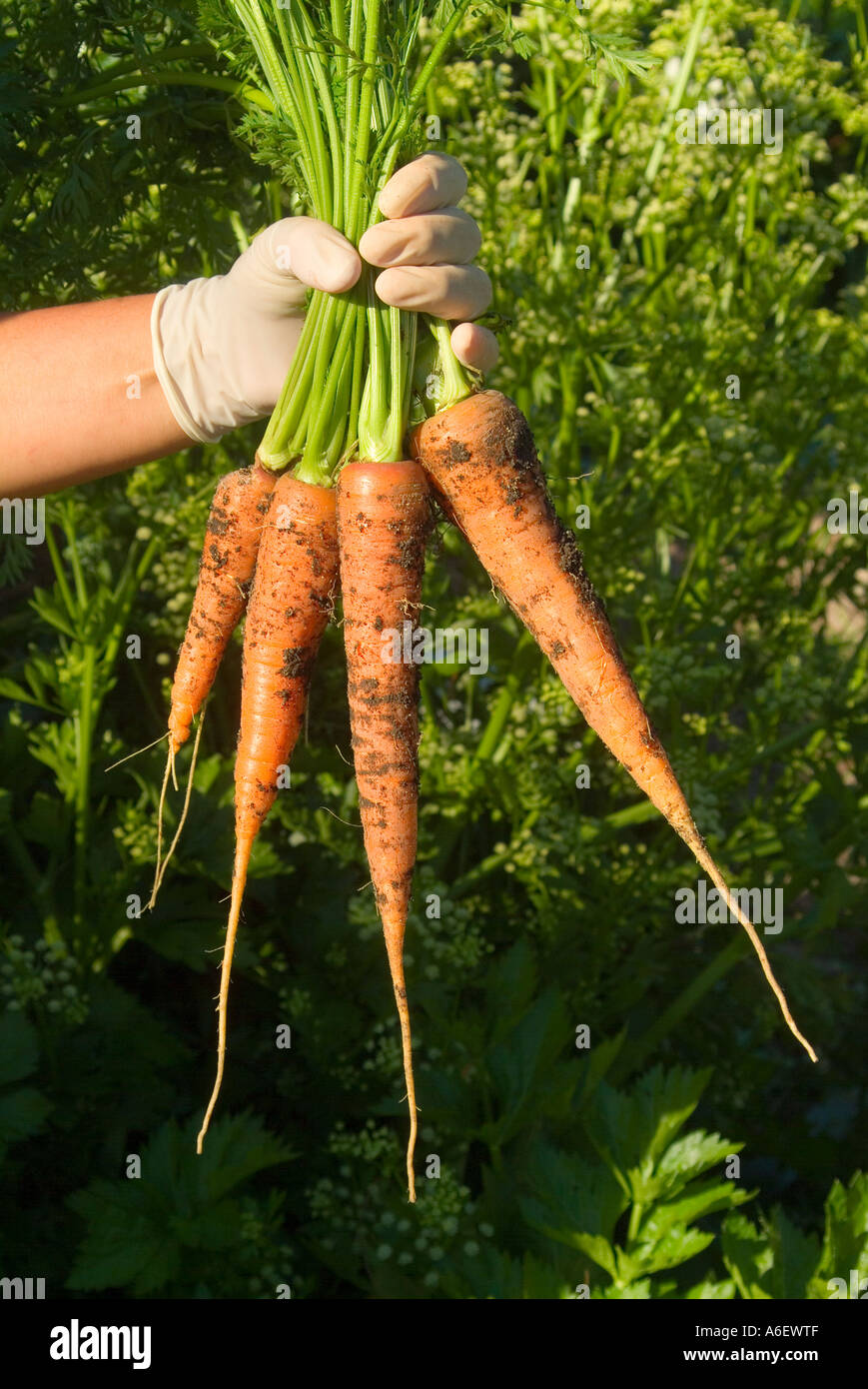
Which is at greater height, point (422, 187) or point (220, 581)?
point (422, 187)

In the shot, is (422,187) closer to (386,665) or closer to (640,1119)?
(386,665)

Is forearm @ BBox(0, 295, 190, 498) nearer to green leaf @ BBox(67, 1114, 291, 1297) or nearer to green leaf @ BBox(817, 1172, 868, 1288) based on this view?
green leaf @ BBox(67, 1114, 291, 1297)

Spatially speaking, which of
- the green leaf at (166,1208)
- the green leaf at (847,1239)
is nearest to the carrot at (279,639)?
the green leaf at (166,1208)

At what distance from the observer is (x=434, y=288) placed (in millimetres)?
1221

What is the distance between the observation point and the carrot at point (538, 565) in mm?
1297

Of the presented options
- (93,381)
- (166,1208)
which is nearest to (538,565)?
(93,381)

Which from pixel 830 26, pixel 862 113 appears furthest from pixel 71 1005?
pixel 830 26

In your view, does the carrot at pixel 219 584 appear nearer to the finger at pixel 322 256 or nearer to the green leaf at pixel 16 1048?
the finger at pixel 322 256

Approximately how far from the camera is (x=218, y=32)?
134cm

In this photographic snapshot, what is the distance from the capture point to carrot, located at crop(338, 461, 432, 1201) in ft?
4.19

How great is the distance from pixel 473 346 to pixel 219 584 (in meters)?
0.49

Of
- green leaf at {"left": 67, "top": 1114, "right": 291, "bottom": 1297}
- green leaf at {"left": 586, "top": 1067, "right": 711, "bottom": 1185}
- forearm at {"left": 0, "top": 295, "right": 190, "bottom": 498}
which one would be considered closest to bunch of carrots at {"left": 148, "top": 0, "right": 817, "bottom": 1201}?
forearm at {"left": 0, "top": 295, "right": 190, "bottom": 498}
